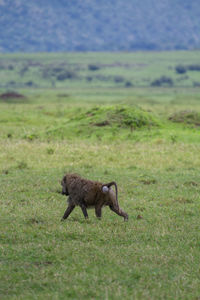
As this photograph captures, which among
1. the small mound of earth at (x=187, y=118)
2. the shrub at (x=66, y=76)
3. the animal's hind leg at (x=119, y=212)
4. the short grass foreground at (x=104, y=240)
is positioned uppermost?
the shrub at (x=66, y=76)

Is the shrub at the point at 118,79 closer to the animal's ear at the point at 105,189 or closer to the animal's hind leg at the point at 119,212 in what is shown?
the animal's hind leg at the point at 119,212

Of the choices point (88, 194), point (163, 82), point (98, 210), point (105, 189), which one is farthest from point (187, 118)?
point (163, 82)

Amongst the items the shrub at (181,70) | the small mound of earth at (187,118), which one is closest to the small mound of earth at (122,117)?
the small mound of earth at (187,118)

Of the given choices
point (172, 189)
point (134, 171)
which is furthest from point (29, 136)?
point (172, 189)

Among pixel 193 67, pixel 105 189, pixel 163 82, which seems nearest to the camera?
pixel 105 189

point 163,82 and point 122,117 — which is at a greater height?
point 163,82

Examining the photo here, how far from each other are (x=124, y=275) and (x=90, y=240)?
83.3 inches

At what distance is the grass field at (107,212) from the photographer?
8.32 metres

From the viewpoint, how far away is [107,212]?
13383mm

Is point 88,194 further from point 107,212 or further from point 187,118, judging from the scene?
point 187,118

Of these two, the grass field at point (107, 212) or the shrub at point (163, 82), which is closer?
the grass field at point (107, 212)

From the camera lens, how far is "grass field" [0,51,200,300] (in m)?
8.32

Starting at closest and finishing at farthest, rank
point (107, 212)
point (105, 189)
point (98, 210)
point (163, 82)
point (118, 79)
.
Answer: point (105, 189)
point (98, 210)
point (107, 212)
point (163, 82)
point (118, 79)

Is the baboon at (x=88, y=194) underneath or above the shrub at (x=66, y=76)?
underneath
